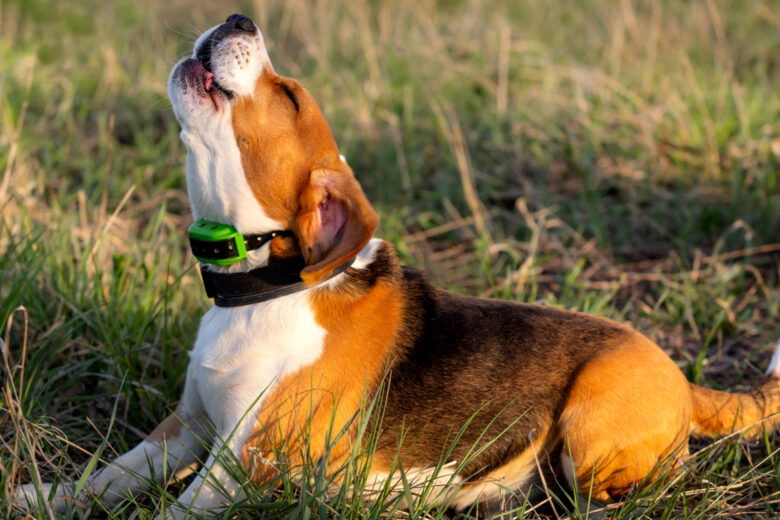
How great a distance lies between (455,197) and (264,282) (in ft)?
10.8

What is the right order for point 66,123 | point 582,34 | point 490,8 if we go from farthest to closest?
1. point 490,8
2. point 582,34
3. point 66,123

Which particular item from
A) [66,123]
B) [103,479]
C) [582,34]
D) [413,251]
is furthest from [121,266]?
[582,34]

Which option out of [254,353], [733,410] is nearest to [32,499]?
[254,353]

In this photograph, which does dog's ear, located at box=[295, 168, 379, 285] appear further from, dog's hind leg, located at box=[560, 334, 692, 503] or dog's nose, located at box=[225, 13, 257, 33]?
dog's hind leg, located at box=[560, 334, 692, 503]

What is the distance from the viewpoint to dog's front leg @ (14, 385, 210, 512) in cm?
282

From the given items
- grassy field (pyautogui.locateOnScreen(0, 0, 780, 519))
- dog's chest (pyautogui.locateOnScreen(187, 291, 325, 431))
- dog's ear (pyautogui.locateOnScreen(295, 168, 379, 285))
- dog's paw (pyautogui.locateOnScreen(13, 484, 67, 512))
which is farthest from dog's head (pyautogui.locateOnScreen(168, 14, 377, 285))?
dog's paw (pyautogui.locateOnScreen(13, 484, 67, 512))

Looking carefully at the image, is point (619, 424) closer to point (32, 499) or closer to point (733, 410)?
point (733, 410)

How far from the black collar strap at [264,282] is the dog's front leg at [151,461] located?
1.41 feet

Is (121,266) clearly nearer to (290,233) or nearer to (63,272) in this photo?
(63,272)

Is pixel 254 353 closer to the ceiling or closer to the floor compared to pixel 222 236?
closer to the floor

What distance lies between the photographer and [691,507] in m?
2.99

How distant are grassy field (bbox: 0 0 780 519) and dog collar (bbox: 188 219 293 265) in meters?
0.61

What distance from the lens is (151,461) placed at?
9.56ft

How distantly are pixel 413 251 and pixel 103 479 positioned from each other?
2724 mm
